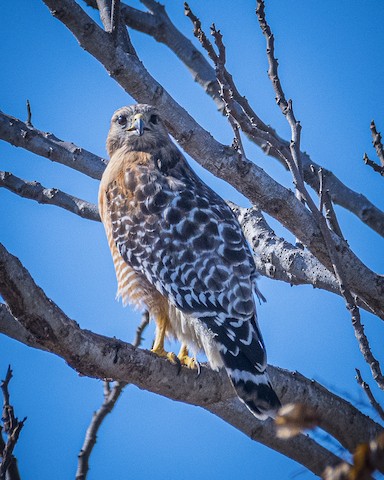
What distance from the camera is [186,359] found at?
438cm

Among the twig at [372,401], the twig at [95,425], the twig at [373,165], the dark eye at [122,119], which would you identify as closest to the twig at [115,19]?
the twig at [373,165]

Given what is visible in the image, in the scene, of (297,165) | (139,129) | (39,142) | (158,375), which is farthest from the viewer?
(139,129)

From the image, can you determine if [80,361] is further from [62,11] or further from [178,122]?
[62,11]

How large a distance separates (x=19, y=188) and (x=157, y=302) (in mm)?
1409

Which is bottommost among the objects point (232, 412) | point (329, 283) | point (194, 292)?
point (232, 412)

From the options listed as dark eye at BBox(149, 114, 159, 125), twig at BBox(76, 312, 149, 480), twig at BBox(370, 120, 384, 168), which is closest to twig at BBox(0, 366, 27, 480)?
twig at BBox(76, 312, 149, 480)

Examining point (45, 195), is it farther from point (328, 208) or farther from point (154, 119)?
point (328, 208)

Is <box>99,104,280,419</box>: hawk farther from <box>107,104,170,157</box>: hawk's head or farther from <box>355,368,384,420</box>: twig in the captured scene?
<box>355,368,384,420</box>: twig

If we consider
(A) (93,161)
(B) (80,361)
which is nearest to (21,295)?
(B) (80,361)

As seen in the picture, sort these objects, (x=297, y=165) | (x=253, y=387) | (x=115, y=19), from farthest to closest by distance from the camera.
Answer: (x=115, y=19) → (x=253, y=387) → (x=297, y=165)

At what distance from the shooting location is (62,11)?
12.7 feet

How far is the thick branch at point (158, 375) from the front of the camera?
287 centimetres

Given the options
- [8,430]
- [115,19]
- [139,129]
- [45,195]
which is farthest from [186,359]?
[115,19]

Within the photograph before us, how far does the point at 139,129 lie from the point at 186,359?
1.95 meters
